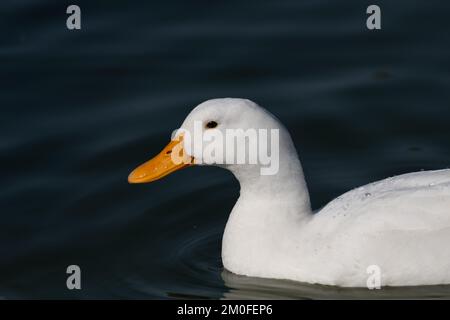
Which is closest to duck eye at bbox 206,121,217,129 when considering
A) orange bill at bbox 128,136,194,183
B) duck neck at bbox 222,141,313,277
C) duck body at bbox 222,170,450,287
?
orange bill at bbox 128,136,194,183

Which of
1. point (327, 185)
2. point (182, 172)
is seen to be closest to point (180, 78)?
point (182, 172)

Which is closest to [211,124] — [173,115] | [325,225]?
[325,225]

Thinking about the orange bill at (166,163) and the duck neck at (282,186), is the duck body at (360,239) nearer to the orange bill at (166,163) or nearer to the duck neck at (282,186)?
the duck neck at (282,186)

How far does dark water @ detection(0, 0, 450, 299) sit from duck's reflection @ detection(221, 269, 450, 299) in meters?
0.01

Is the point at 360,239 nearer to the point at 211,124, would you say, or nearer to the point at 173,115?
the point at 211,124

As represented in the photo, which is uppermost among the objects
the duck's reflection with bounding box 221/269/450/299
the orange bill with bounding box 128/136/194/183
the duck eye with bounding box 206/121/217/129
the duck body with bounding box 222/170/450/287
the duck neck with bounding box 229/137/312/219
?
the duck eye with bounding box 206/121/217/129

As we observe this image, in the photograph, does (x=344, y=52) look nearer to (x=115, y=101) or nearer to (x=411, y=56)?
(x=411, y=56)

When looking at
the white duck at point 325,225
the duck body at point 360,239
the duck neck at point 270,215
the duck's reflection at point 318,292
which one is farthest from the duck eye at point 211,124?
the duck's reflection at point 318,292

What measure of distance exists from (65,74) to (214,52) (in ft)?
4.85

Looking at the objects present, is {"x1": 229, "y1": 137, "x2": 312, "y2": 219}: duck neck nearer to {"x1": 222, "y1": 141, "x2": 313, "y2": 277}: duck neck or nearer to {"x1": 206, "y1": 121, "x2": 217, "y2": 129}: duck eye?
{"x1": 222, "y1": 141, "x2": 313, "y2": 277}: duck neck

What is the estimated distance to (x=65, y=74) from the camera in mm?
11312

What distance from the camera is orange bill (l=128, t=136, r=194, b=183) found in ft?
26.3

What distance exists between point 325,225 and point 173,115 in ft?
9.64

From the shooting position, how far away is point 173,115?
34.7 feet
